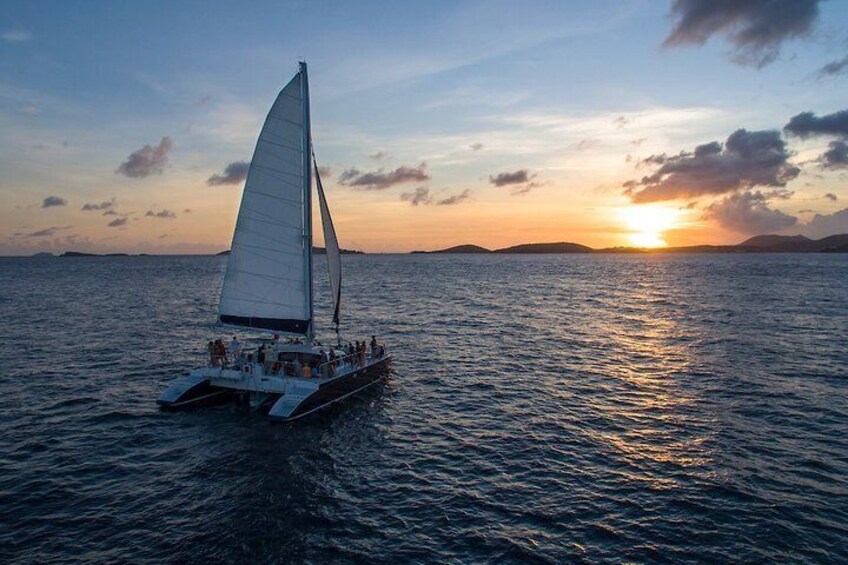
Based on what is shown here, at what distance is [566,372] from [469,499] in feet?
68.9

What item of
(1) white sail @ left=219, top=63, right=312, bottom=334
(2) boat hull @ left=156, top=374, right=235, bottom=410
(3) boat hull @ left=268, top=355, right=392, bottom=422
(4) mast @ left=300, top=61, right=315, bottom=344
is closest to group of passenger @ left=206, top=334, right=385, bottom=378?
(3) boat hull @ left=268, top=355, right=392, bottom=422

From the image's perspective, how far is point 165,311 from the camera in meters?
71.9

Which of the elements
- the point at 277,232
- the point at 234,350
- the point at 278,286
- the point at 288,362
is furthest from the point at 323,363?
the point at 277,232

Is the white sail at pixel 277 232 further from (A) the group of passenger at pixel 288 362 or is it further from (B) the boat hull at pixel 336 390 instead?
(B) the boat hull at pixel 336 390

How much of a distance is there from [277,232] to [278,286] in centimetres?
312

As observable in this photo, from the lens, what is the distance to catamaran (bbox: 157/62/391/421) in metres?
29.5

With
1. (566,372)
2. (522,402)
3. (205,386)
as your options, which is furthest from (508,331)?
(205,386)

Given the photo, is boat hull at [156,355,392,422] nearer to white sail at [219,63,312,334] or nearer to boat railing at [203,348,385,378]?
boat railing at [203,348,385,378]

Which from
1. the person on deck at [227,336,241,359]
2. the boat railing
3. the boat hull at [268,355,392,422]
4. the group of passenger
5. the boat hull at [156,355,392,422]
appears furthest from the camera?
the person on deck at [227,336,241,359]

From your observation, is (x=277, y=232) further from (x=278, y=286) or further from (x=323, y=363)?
(x=323, y=363)

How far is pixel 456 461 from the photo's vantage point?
23.8 m

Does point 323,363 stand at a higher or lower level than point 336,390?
higher

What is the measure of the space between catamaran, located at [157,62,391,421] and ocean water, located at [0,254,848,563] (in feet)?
5.56

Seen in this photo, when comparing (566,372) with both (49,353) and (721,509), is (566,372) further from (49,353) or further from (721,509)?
(49,353)
